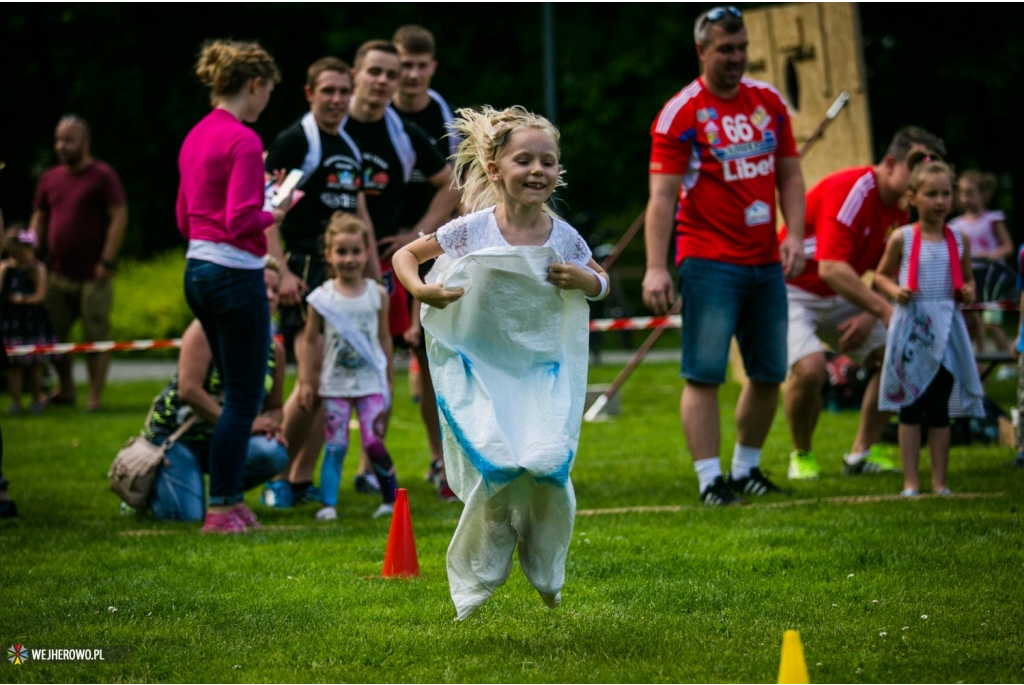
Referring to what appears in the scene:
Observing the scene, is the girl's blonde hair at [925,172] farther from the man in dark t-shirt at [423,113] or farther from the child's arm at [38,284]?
the child's arm at [38,284]

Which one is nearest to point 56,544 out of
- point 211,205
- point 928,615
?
point 211,205

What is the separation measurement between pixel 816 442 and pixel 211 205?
5.50m

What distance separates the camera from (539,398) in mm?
4504

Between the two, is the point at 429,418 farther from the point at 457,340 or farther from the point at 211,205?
the point at 457,340

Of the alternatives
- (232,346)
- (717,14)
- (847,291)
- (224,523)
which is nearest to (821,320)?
(847,291)

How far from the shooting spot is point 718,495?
23.8ft

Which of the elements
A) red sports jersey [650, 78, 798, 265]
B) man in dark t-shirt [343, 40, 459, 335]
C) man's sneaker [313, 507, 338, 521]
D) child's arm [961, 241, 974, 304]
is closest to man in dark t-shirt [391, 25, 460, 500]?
man in dark t-shirt [343, 40, 459, 335]

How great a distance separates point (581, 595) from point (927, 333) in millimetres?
3066

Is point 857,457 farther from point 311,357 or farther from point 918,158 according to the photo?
point 311,357

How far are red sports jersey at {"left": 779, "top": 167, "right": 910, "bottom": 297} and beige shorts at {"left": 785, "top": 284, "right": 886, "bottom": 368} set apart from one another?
16 cm

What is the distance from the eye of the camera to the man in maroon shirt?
13.8 meters

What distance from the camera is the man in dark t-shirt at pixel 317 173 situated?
25.1 ft

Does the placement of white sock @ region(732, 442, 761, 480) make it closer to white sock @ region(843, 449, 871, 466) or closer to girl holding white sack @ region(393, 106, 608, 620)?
white sock @ region(843, 449, 871, 466)

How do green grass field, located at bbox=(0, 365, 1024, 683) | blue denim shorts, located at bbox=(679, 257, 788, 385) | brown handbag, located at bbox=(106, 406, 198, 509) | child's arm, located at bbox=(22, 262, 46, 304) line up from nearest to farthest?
green grass field, located at bbox=(0, 365, 1024, 683), brown handbag, located at bbox=(106, 406, 198, 509), blue denim shorts, located at bbox=(679, 257, 788, 385), child's arm, located at bbox=(22, 262, 46, 304)
